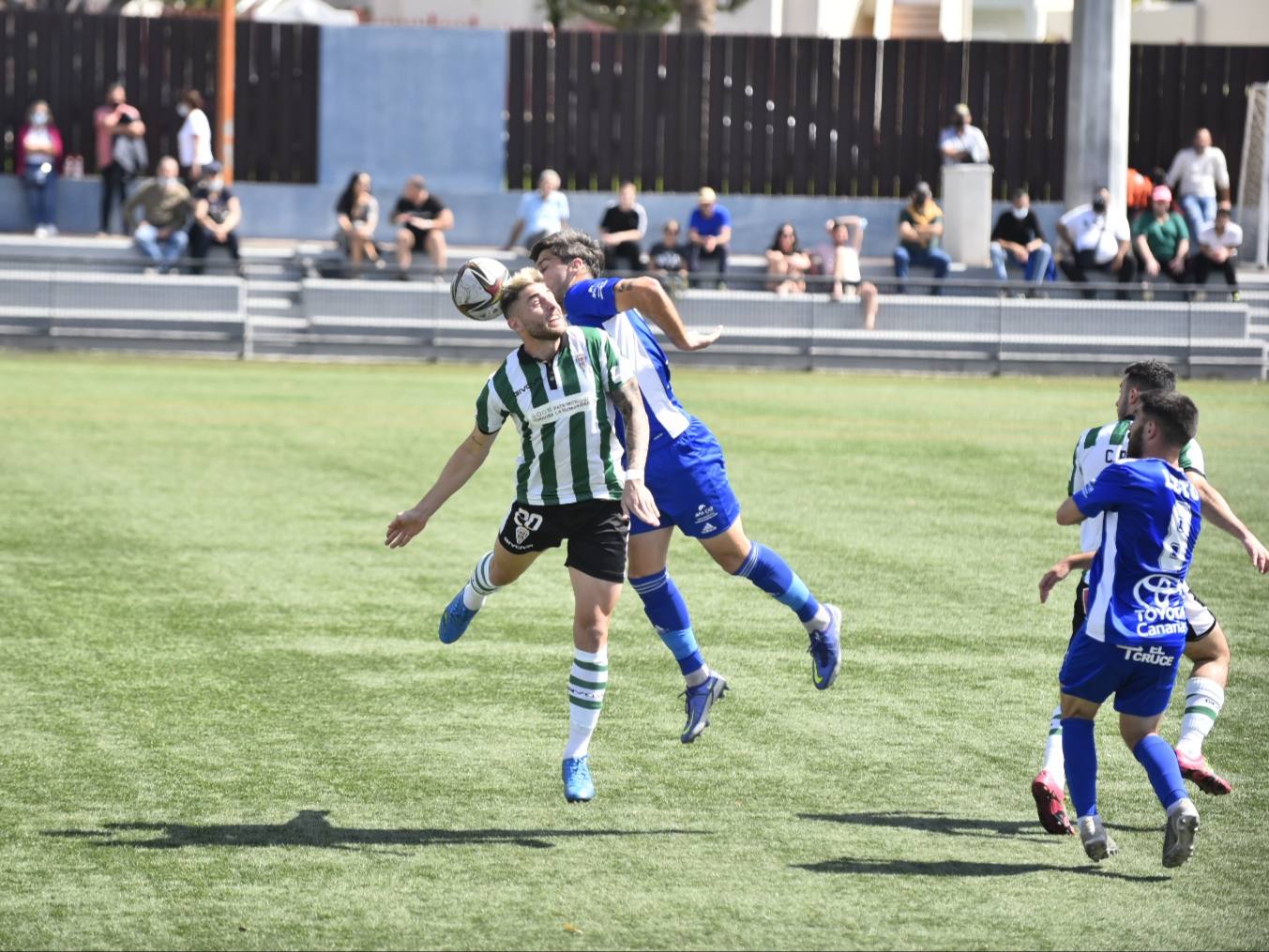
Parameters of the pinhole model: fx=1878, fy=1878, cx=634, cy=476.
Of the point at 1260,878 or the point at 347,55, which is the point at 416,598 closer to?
the point at 1260,878

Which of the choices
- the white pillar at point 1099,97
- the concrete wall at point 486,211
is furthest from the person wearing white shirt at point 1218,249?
the concrete wall at point 486,211

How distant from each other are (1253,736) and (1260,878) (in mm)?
1854

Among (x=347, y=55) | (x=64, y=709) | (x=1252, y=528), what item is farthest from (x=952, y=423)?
(x=347, y=55)

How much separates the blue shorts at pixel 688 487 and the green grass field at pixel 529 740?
86 cm

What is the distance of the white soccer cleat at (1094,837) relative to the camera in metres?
5.77

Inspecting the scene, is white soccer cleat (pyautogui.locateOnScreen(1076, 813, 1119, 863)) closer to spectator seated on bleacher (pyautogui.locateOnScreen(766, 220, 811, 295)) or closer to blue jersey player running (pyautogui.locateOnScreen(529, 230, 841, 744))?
blue jersey player running (pyautogui.locateOnScreen(529, 230, 841, 744))

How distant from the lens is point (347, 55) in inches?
1152

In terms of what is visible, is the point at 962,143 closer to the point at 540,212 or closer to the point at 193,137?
the point at 540,212

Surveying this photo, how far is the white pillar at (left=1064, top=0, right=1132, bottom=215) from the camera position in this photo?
2786cm

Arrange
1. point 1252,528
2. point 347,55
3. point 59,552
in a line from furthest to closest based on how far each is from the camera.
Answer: point 347,55
point 1252,528
point 59,552

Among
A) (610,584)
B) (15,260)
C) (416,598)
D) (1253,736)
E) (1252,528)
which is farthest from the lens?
(15,260)

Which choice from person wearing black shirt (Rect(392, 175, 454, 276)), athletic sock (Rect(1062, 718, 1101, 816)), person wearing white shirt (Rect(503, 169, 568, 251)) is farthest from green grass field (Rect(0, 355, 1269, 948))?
person wearing white shirt (Rect(503, 169, 568, 251))

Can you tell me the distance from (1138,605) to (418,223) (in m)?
Result: 19.5

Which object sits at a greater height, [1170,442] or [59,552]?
[1170,442]
